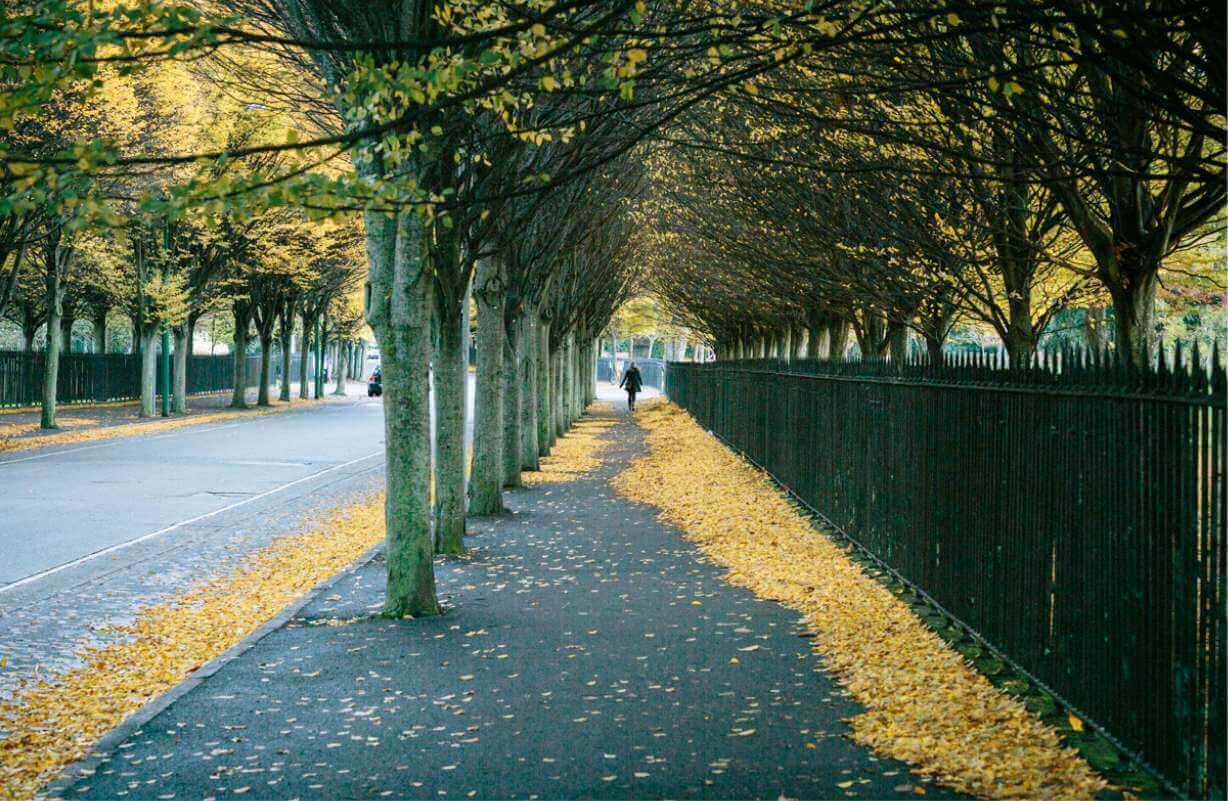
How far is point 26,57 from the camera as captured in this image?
20.5ft

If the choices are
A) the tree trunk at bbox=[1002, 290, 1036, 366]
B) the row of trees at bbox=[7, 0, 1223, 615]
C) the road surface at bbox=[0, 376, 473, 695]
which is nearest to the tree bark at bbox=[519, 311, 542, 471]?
the row of trees at bbox=[7, 0, 1223, 615]

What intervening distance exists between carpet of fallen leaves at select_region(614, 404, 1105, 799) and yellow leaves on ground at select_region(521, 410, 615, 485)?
5032 millimetres

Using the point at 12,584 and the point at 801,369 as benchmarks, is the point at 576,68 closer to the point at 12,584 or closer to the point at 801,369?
the point at 12,584

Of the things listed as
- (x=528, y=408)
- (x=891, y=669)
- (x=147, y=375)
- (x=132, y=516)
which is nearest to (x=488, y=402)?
(x=132, y=516)

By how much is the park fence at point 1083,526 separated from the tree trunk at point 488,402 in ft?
19.8

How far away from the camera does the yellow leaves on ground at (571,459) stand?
22630 mm

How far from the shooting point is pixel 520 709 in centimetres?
723

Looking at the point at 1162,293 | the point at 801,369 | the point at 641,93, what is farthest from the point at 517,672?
the point at 1162,293

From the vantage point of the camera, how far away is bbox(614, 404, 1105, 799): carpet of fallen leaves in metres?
5.96

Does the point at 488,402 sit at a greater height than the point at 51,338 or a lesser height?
lesser

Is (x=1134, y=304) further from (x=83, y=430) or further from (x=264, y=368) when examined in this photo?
(x=264, y=368)

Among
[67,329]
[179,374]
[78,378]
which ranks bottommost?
[78,378]

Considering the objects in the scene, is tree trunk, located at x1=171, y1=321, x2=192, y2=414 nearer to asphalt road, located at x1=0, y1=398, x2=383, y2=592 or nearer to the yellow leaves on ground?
asphalt road, located at x1=0, y1=398, x2=383, y2=592

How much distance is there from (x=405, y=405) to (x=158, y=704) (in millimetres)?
3415
